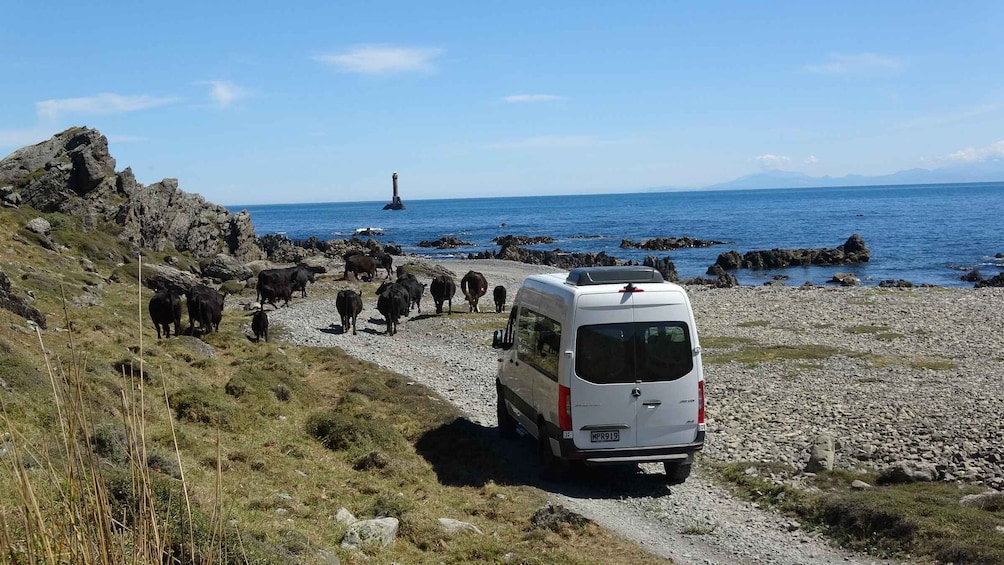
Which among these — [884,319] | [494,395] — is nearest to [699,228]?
[884,319]

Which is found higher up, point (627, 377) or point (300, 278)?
point (627, 377)

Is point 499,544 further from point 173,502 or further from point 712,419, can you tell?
point 712,419

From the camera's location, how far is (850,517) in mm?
10734

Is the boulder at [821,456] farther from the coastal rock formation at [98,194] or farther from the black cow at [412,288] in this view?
the coastal rock formation at [98,194]

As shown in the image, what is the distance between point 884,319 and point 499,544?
3117cm

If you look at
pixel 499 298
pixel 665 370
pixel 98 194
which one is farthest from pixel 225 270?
pixel 665 370

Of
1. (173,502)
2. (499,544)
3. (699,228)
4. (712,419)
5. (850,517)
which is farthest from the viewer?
(699,228)

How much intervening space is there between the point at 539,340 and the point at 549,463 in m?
2.11

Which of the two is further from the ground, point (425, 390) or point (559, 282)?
point (559, 282)

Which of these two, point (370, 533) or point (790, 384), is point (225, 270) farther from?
point (370, 533)

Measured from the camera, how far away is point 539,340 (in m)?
13.8

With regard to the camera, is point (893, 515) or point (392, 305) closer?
point (893, 515)

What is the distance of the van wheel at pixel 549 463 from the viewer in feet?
42.7

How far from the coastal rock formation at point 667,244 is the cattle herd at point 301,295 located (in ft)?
180
